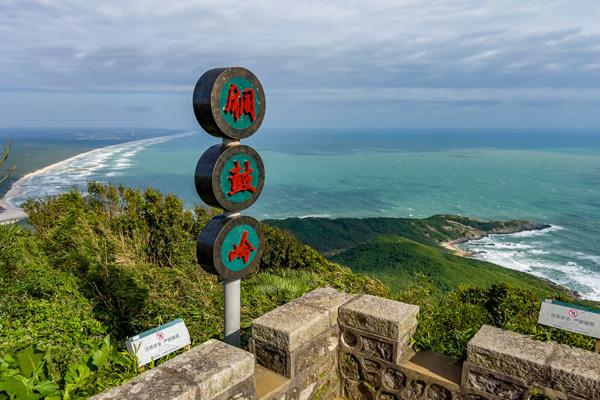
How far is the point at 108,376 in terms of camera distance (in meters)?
3.63

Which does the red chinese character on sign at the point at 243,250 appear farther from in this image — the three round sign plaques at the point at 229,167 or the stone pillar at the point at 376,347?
the stone pillar at the point at 376,347

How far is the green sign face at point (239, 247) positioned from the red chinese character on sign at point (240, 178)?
388 mm

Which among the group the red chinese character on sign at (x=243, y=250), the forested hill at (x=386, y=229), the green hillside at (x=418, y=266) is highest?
the red chinese character on sign at (x=243, y=250)

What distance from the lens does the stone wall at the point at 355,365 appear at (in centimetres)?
319

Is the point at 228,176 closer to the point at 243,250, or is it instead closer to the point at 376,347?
the point at 243,250

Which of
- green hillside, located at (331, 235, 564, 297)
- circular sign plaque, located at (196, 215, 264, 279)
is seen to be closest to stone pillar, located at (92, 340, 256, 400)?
circular sign plaque, located at (196, 215, 264, 279)

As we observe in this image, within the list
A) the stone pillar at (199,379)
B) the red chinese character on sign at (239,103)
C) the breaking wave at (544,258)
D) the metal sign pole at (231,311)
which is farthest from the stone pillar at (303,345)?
the breaking wave at (544,258)

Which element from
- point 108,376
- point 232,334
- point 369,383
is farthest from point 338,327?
point 108,376

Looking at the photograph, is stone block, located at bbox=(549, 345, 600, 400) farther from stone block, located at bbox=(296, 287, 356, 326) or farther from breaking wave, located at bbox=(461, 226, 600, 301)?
breaking wave, located at bbox=(461, 226, 600, 301)

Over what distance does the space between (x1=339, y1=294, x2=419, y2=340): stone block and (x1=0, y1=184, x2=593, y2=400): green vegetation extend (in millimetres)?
429

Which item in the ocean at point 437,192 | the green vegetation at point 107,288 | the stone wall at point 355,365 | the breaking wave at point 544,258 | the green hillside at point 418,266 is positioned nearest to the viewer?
the stone wall at point 355,365

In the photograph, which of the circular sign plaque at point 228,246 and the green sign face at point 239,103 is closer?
the green sign face at point 239,103

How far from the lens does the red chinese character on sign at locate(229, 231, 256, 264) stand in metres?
4.19

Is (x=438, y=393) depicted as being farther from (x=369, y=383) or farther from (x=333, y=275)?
(x=333, y=275)
